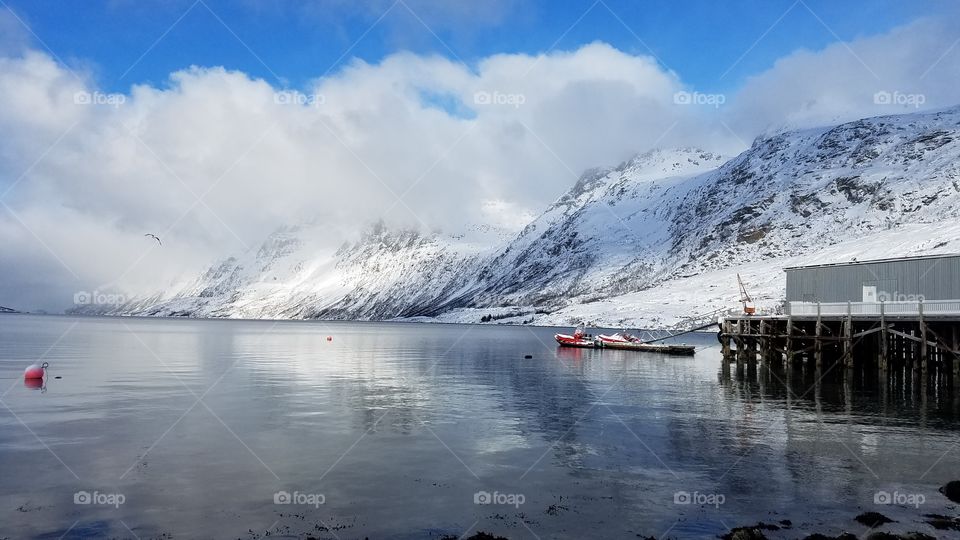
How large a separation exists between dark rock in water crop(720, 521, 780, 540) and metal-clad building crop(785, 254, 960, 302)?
49.0 m

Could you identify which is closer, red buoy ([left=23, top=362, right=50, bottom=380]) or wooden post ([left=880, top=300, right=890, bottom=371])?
red buoy ([left=23, top=362, right=50, bottom=380])

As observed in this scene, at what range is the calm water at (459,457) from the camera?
65.9ft

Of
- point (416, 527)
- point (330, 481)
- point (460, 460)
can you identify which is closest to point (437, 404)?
point (460, 460)

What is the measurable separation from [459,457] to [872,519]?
47.4 feet

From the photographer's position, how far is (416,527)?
19.5 meters

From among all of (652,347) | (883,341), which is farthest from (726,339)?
(883,341)

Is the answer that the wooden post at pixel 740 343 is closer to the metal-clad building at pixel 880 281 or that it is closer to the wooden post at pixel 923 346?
the metal-clad building at pixel 880 281

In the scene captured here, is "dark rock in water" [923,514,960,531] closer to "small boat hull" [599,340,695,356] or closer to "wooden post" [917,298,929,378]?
"wooden post" [917,298,929,378]

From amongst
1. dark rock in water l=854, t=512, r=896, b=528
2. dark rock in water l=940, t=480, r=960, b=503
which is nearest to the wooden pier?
dark rock in water l=940, t=480, r=960, b=503

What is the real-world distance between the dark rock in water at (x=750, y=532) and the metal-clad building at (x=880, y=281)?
49.0m

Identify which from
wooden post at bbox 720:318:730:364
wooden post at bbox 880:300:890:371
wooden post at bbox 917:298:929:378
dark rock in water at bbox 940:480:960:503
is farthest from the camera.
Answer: wooden post at bbox 720:318:730:364

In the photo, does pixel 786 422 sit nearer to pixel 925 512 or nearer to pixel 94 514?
pixel 925 512

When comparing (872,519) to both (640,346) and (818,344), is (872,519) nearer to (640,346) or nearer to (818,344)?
(818,344)

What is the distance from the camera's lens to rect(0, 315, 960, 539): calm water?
65.9ft
